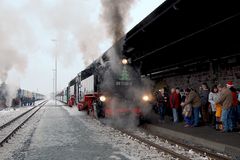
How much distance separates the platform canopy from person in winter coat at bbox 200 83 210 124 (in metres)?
0.97

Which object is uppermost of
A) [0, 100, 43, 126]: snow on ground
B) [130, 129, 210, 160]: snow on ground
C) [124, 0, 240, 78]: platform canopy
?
[124, 0, 240, 78]: platform canopy

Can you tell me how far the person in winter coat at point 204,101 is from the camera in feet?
34.7

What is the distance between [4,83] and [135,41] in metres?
24.5

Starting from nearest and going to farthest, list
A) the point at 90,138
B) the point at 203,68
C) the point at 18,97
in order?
the point at 90,138
the point at 203,68
the point at 18,97

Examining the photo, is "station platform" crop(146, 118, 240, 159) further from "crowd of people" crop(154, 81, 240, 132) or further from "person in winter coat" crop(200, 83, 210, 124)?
"person in winter coat" crop(200, 83, 210, 124)

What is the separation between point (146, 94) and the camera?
12.9m

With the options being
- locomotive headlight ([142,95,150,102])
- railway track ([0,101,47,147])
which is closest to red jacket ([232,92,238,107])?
locomotive headlight ([142,95,150,102])

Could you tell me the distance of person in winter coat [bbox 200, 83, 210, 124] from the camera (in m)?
10.6

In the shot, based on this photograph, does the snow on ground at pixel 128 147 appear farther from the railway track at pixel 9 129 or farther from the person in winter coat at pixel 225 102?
the railway track at pixel 9 129

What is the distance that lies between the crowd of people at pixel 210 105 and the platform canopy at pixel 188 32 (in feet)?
3.87

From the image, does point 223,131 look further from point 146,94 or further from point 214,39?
point 146,94

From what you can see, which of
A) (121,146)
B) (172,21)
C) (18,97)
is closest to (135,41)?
(172,21)

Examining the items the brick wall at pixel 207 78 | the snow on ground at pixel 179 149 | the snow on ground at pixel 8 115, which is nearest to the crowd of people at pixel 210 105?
the brick wall at pixel 207 78

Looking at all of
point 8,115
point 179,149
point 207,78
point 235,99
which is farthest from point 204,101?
point 8,115
